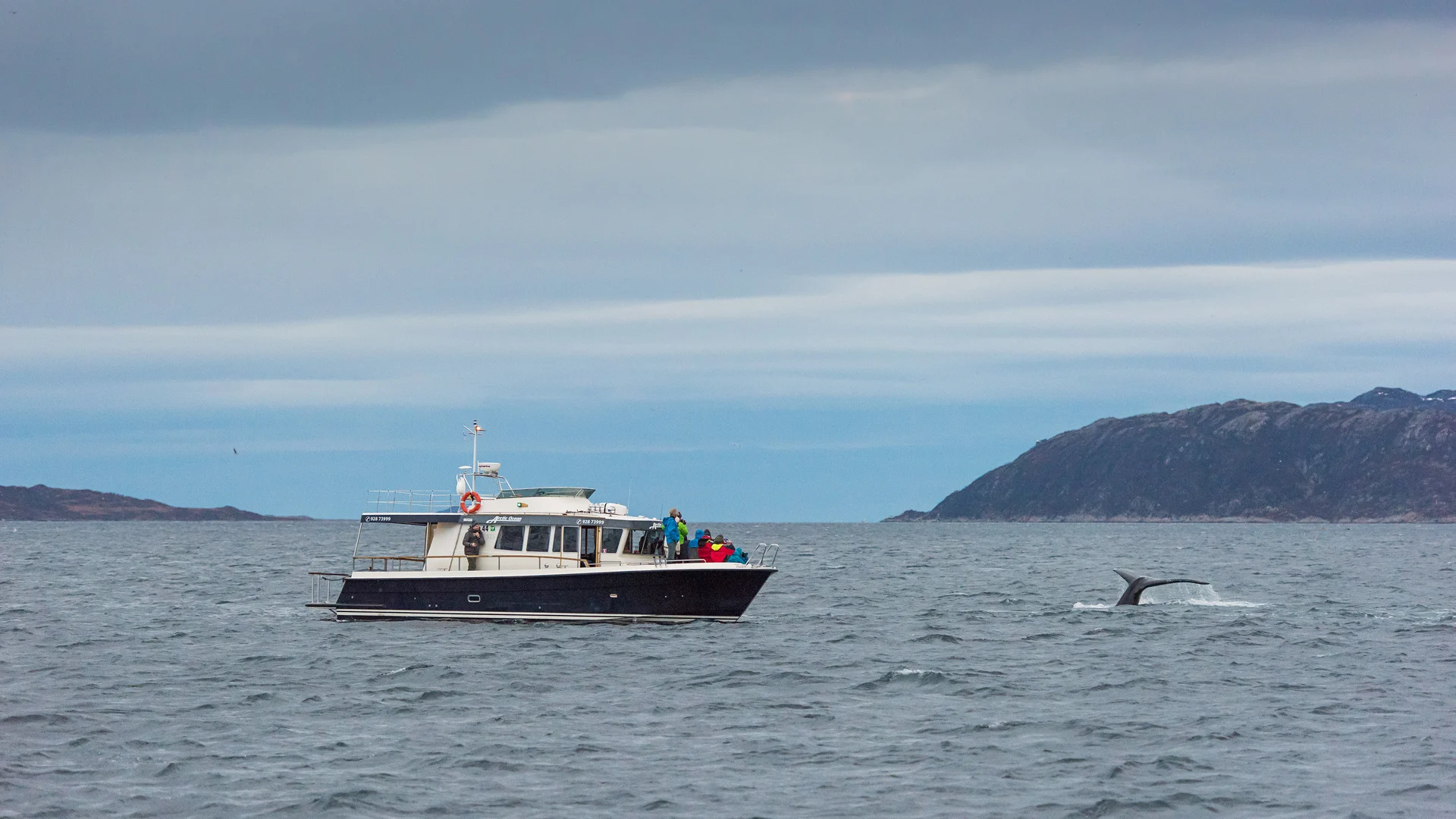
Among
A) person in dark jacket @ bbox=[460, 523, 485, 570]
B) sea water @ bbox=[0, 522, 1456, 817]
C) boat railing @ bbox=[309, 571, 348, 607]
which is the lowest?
sea water @ bbox=[0, 522, 1456, 817]

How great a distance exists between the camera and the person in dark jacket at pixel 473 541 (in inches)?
1666

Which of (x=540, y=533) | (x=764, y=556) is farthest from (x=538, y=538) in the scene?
(x=764, y=556)

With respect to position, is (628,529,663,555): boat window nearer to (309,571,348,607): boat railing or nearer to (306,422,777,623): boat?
(306,422,777,623): boat

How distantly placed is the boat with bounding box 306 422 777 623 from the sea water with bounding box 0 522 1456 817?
28.6 inches

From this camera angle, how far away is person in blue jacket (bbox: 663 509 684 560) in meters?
41.9

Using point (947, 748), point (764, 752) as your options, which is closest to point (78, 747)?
point (764, 752)

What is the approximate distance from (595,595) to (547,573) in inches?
54.2

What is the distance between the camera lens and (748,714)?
2833cm

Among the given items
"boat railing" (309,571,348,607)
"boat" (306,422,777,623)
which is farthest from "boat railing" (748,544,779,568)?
"boat railing" (309,571,348,607)

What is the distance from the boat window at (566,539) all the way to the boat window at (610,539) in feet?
2.64

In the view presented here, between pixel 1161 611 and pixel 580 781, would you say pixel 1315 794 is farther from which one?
pixel 1161 611

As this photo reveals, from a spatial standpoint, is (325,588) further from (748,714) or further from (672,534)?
(748,714)

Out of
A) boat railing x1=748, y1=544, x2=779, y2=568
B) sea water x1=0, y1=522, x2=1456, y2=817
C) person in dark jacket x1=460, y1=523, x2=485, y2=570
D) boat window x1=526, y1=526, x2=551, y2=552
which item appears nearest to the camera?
sea water x1=0, y1=522, x2=1456, y2=817

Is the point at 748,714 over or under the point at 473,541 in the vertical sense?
under
